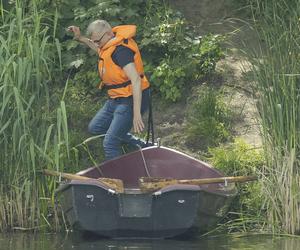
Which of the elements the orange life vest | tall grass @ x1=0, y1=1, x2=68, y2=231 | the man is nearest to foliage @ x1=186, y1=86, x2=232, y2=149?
the man

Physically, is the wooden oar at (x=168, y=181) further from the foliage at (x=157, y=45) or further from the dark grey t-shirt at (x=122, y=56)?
the foliage at (x=157, y=45)

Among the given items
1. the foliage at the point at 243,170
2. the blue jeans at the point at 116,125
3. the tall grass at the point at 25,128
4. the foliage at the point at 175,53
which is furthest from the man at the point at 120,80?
the foliage at the point at 175,53

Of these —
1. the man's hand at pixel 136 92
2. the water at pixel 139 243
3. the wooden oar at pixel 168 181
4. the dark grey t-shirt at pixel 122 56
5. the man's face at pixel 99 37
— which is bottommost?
the water at pixel 139 243

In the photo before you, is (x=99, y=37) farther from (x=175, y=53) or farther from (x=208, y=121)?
(x=175, y=53)

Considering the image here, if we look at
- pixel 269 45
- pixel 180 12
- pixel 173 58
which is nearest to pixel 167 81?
pixel 173 58

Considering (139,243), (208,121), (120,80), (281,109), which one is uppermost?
(120,80)

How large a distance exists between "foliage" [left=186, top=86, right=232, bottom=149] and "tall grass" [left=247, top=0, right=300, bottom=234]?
145cm

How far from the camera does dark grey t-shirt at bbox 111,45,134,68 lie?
9820 mm

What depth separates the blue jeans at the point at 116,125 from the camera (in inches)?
393

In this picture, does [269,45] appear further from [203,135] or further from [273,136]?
[203,135]

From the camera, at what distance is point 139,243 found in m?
9.30

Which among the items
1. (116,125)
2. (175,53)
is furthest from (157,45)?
(116,125)

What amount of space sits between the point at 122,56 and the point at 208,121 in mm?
1747

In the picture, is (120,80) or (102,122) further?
(102,122)
